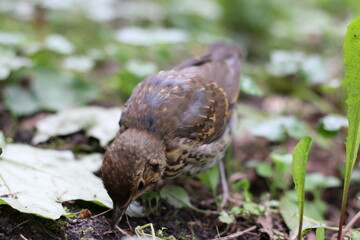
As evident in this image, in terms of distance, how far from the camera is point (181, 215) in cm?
321

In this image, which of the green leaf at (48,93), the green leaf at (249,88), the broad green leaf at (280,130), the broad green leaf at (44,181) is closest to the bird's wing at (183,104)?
the green leaf at (249,88)

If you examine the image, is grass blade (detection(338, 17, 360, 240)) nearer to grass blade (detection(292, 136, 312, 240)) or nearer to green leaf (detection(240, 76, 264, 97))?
grass blade (detection(292, 136, 312, 240))

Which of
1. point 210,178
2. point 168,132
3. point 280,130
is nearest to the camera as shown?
point 168,132

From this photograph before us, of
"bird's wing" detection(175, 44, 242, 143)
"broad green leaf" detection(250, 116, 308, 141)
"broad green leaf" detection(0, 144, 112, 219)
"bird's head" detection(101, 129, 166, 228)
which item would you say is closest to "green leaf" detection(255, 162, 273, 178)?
"broad green leaf" detection(250, 116, 308, 141)

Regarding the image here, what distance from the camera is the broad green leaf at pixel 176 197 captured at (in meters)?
3.22

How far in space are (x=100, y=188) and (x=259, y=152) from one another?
2.09 m

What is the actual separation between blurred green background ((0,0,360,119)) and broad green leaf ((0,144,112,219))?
0.95 metres

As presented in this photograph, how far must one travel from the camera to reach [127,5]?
8.05 metres

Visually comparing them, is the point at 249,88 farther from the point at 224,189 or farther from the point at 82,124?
the point at 82,124

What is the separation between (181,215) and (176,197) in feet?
0.42

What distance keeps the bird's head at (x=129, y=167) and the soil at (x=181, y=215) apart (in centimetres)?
21

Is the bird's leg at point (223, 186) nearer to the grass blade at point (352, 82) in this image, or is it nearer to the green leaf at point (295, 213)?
the green leaf at point (295, 213)

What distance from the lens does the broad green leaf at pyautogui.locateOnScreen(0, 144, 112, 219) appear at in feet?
8.57

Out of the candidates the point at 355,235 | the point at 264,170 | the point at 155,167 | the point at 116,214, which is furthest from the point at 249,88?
the point at 116,214
